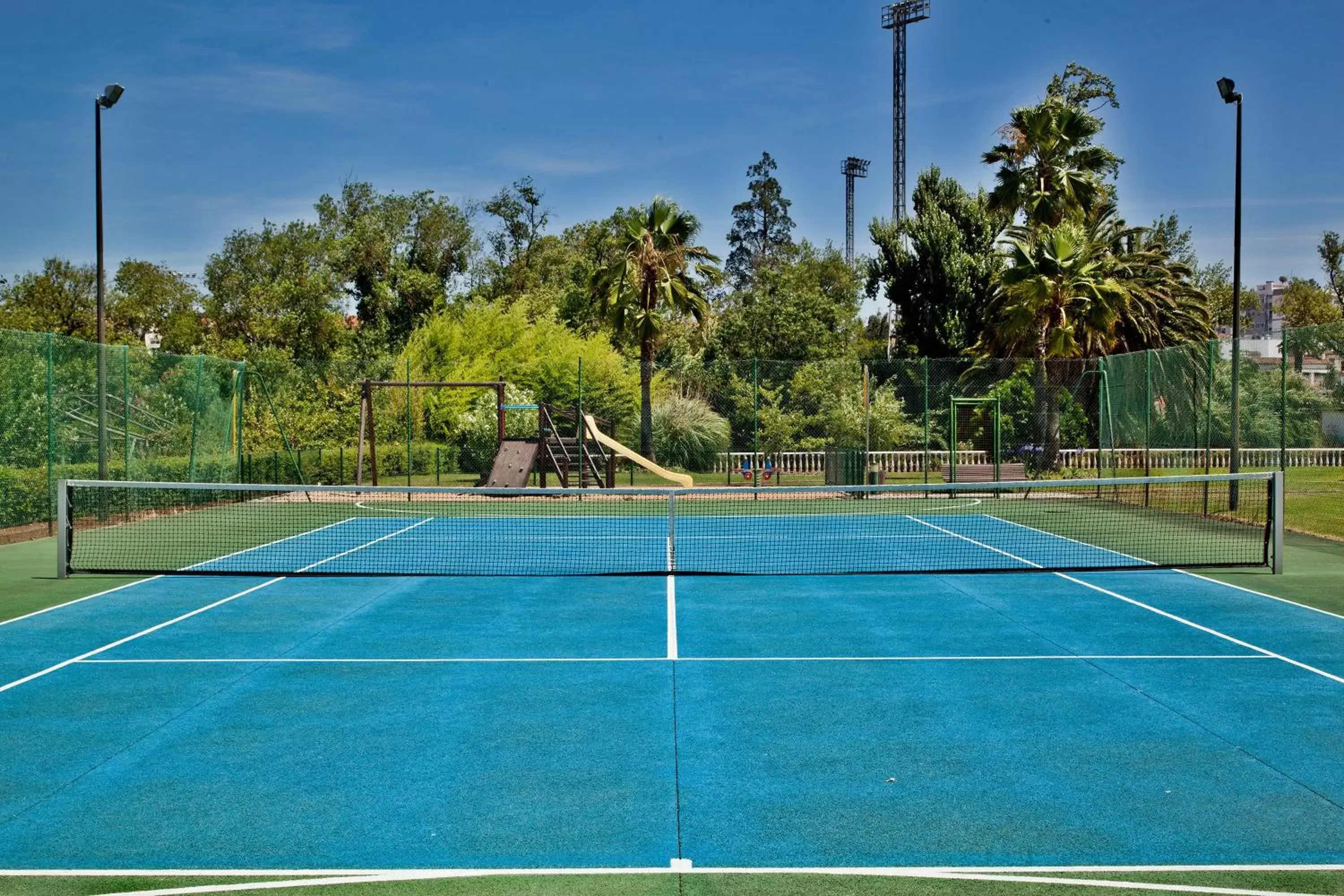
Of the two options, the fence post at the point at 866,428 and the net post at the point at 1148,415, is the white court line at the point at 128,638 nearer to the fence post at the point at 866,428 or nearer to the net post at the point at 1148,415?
the fence post at the point at 866,428

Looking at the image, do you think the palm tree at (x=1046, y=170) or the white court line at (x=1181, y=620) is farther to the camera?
the palm tree at (x=1046, y=170)

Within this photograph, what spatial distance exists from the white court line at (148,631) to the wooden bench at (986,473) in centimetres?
Answer: 1584

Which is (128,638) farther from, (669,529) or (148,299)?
(148,299)

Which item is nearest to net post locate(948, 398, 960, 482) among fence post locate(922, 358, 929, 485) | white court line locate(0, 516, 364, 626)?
fence post locate(922, 358, 929, 485)

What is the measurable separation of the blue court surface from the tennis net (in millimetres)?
2630

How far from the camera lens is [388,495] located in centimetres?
2934

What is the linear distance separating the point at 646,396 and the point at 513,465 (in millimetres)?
4871

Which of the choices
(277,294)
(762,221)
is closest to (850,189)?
(762,221)

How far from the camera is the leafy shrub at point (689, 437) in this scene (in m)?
33.3

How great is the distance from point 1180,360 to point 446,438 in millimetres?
20204

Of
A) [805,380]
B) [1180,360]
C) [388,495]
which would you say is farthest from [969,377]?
[388,495]

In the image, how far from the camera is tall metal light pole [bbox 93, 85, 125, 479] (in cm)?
1909

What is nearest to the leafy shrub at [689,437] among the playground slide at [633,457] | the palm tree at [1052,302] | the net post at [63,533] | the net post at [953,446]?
the playground slide at [633,457]

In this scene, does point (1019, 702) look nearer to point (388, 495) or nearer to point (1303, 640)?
point (1303, 640)
